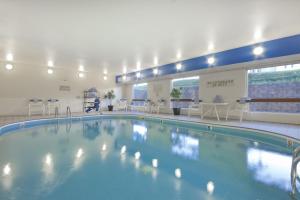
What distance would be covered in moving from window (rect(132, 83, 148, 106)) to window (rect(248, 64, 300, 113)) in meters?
6.67

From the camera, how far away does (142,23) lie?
3.58 metres

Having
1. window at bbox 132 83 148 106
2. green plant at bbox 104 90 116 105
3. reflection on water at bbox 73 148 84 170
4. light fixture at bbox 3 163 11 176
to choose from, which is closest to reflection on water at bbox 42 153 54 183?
reflection on water at bbox 73 148 84 170

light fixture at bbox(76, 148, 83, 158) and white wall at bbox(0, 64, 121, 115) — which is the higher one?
white wall at bbox(0, 64, 121, 115)

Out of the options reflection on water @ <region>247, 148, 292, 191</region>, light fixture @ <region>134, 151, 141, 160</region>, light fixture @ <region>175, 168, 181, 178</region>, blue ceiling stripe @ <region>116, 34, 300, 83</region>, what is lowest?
reflection on water @ <region>247, 148, 292, 191</region>

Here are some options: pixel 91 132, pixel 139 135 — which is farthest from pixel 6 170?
pixel 139 135

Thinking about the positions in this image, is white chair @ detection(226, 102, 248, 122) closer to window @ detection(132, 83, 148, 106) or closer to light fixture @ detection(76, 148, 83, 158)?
light fixture @ detection(76, 148, 83, 158)

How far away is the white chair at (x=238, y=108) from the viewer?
6.25m

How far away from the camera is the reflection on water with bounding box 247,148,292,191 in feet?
6.85

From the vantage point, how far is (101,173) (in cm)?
223

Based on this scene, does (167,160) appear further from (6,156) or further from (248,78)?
(248,78)

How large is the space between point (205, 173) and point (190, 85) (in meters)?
6.93

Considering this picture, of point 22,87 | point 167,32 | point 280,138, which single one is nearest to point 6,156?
point 167,32

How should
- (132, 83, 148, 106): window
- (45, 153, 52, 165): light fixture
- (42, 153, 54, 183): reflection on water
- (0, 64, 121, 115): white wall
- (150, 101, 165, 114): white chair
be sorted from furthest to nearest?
1. (132, 83, 148, 106): window
2. (150, 101, 165, 114): white chair
3. (0, 64, 121, 115): white wall
4. (45, 153, 52, 165): light fixture
5. (42, 153, 54, 183): reflection on water

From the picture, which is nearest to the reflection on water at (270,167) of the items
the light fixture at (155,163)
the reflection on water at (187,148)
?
the reflection on water at (187,148)
